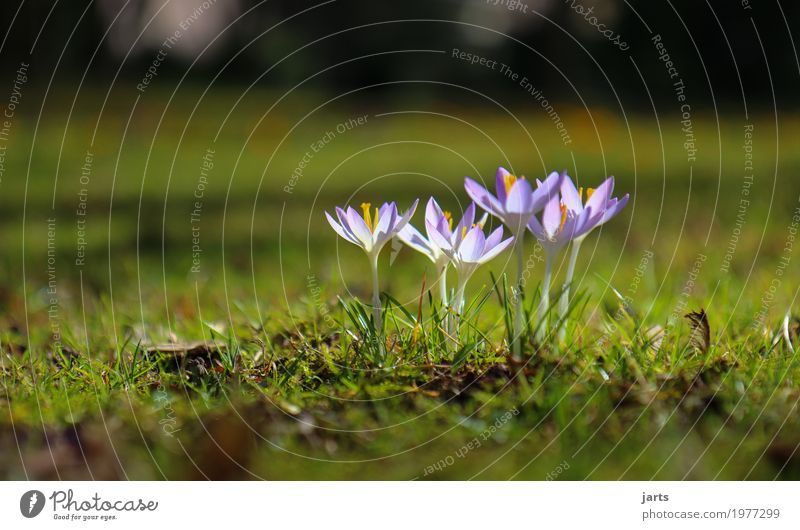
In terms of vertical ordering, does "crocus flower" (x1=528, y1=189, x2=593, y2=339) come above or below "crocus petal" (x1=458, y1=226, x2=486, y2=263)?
above

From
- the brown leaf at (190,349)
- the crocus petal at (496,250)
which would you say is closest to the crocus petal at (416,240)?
the crocus petal at (496,250)

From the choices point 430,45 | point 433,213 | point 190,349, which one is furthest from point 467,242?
point 430,45

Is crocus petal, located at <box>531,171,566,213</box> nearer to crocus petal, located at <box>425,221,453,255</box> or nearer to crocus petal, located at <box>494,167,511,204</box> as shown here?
crocus petal, located at <box>494,167,511,204</box>

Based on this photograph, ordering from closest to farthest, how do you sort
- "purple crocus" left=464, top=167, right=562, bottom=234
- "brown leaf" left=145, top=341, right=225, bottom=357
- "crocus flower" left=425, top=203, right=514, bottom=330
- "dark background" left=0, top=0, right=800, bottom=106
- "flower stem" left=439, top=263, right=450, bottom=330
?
"purple crocus" left=464, top=167, right=562, bottom=234, "crocus flower" left=425, top=203, right=514, bottom=330, "flower stem" left=439, top=263, right=450, bottom=330, "brown leaf" left=145, top=341, right=225, bottom=357, "dark background" left=0, top=0, right=800, bottom=106

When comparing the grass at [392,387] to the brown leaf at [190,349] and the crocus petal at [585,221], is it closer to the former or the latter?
the brown leaf at [190,349]

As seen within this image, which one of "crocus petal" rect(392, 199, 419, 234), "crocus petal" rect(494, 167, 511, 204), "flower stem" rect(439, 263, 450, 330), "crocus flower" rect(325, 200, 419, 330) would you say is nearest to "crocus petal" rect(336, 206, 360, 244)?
"crocus flower" rect(325, 200, 419, 330)

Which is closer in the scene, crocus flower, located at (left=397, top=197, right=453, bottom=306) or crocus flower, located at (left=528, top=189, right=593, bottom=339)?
crocus flower, located at (left=528, top=189, right=593, bottom=339)

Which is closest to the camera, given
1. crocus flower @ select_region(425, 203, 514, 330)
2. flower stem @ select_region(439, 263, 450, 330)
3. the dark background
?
crocus flower @ select_region(425, 203, 514, 330)
